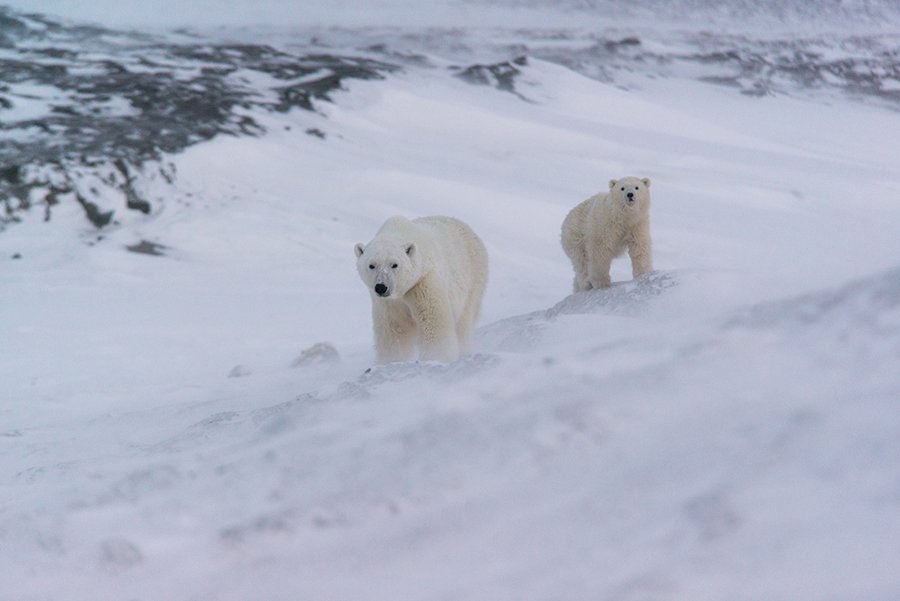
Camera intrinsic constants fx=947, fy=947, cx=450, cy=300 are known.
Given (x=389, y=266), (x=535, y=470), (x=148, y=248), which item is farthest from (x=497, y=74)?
(x=535, y=470)

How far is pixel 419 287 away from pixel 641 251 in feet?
8.04

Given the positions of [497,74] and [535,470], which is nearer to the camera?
[535,470]

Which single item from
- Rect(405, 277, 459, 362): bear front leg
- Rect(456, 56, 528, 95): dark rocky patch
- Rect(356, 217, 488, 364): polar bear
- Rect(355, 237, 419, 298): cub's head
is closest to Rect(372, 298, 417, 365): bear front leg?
Rect(356, 217, 488, 364): polar bear

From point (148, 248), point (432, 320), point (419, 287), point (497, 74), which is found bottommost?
point (148, 248)

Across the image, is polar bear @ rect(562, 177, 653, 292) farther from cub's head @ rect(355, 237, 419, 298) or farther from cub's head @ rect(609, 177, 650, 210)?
cub's head @ rect(355, 237, 419, 298)

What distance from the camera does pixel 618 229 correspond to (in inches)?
269

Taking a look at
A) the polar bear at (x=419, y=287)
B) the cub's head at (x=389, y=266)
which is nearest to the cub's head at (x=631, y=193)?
the polar bear at (x=419, y=287)

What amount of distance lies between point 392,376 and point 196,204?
13.1 m

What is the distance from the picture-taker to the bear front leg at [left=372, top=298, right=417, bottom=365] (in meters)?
5.23

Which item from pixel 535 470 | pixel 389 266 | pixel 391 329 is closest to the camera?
pixel 535 470

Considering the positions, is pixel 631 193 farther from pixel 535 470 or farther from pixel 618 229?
pixel 535 470

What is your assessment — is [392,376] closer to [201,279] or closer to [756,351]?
[756,351]

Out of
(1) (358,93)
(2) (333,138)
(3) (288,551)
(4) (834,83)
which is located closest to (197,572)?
(3) (288,551)

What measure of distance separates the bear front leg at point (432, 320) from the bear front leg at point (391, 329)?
0.58 ft
